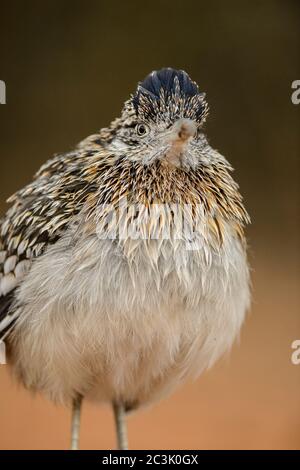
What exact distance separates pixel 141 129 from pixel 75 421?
0.84 meters

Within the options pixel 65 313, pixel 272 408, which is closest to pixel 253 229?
pixel 272 408

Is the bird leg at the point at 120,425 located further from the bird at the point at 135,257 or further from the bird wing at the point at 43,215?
the bird wing at the point at 43,215

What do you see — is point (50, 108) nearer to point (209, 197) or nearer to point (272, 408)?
point (209, 197)

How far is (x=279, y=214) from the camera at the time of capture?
11.3 feet

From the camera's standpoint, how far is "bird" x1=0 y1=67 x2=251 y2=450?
7.09 feet

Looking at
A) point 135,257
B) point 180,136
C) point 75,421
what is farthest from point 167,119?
point 75,421

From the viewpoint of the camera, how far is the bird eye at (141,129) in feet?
7.04

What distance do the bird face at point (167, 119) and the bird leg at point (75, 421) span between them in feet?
2.34

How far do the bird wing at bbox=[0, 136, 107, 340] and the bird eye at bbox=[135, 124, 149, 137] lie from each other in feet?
0.48

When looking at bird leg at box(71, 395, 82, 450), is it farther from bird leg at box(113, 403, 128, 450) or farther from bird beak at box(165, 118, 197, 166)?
bird beak at box(165, 118, 197, 166)

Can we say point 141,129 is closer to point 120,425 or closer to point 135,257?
point 135,257

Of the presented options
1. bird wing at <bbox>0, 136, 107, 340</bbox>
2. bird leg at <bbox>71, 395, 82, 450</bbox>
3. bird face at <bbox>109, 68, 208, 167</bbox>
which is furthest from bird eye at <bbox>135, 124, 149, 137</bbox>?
bird leg at <bbox>71, 395, 82, 450</bbox>

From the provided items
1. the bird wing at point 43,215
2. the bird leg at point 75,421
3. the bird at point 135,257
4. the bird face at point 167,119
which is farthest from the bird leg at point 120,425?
the bird face at point 167,119

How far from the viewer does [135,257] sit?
7.11ft
